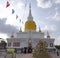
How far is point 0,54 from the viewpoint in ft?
97.8

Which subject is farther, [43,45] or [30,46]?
[30,46]

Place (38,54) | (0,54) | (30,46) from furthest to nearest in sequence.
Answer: (30,46) → (0,54) → (38,54)

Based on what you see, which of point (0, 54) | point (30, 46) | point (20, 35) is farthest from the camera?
point (20, 35)

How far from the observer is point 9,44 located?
58812mm

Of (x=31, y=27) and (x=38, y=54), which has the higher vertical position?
(x=31, y=27)

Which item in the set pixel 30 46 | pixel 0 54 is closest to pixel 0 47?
pixel 0 54

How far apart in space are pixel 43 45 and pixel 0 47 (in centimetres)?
→ 781

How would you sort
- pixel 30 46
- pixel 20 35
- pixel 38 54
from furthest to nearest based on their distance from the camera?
pixel 20 35 < pixel 30 46 < pixel 38 54

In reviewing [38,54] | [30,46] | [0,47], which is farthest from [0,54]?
[30,46]

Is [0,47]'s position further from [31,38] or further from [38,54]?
[31,38]

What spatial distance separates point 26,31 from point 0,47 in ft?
103

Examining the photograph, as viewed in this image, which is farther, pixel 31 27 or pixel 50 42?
pixel 31 27

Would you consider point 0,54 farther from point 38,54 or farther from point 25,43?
point 25,43

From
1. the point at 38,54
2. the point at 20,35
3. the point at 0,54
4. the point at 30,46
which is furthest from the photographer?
the point at 20,35
